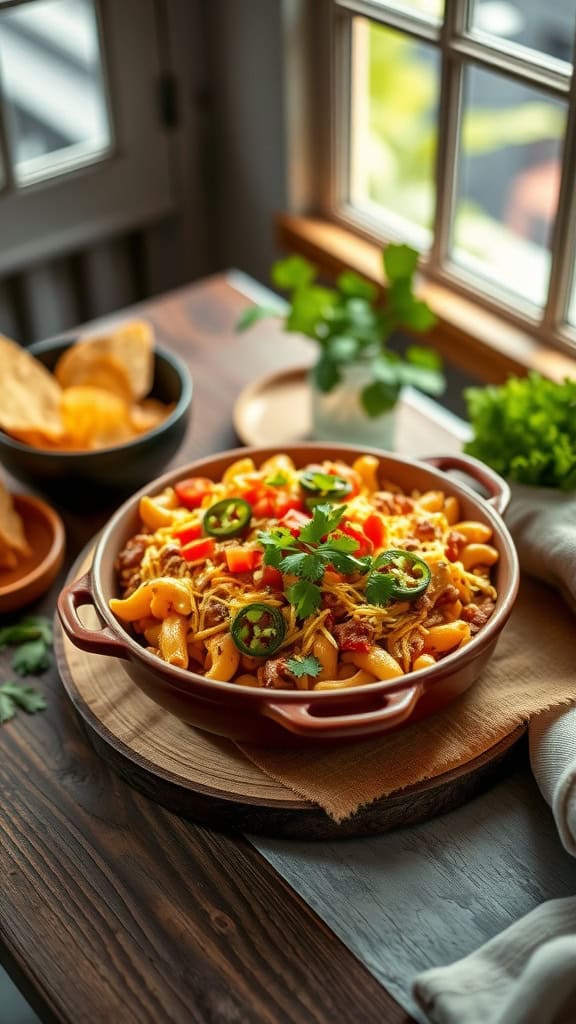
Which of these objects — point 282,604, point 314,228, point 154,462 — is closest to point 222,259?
point 314,228

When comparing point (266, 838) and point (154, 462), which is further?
point (154, 462)

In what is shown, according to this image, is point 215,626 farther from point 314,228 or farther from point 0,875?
point 314,228

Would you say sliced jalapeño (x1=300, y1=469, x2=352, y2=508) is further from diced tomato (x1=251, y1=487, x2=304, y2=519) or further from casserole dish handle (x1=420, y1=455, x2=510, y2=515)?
casserole dish handle (x1=420, y1=455, x2=510, y2=515)

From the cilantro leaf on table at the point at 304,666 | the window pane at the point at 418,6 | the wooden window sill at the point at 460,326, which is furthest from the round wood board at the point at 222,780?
the window pane at the point at 418,6

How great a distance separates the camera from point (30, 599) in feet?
4.38

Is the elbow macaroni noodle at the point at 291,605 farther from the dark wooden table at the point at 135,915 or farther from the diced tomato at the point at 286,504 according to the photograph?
the dark wooden table at the point at 135,915

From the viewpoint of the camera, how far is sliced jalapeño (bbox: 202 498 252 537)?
119 centimetres

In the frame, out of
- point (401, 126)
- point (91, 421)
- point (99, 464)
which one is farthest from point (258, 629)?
point (401, 126)

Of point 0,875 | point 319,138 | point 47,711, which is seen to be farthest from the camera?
point 319,138

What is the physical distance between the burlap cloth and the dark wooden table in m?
0.09

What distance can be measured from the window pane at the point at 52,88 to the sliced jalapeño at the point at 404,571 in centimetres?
115

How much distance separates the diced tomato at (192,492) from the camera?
49.9 inches

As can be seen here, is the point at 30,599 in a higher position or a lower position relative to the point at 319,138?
lower

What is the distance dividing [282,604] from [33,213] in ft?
3.93
